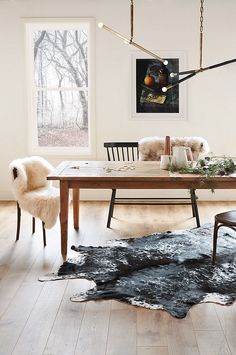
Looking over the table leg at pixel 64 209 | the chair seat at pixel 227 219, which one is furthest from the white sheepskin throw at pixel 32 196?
the chair seat at pixel 227 219

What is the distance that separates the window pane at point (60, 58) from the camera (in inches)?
257

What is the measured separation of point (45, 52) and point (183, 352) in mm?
4885

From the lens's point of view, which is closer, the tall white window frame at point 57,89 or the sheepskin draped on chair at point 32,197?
the sheepskin draped on chair at point 32,197

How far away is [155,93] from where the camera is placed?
6441mm

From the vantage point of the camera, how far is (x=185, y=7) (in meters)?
6.29

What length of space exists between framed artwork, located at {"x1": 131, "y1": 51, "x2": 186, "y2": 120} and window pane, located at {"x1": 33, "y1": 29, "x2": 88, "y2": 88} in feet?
2.28

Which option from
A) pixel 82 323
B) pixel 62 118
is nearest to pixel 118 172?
pixel 82 323

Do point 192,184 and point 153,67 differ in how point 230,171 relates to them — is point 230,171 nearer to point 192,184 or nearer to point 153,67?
point 192,184

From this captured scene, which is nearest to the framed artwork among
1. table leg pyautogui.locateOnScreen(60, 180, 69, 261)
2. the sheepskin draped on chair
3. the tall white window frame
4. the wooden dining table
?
the tall white window frame

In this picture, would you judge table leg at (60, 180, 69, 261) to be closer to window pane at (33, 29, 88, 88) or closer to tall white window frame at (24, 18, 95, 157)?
tall white window frame at (24, 18, 95, 157)

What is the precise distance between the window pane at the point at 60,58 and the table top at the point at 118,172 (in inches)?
84.9

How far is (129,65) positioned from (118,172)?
8.39 feet

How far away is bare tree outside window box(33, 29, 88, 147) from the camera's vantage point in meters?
6.55

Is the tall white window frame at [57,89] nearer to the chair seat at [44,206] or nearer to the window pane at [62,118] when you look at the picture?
the window pane at [62,118]
